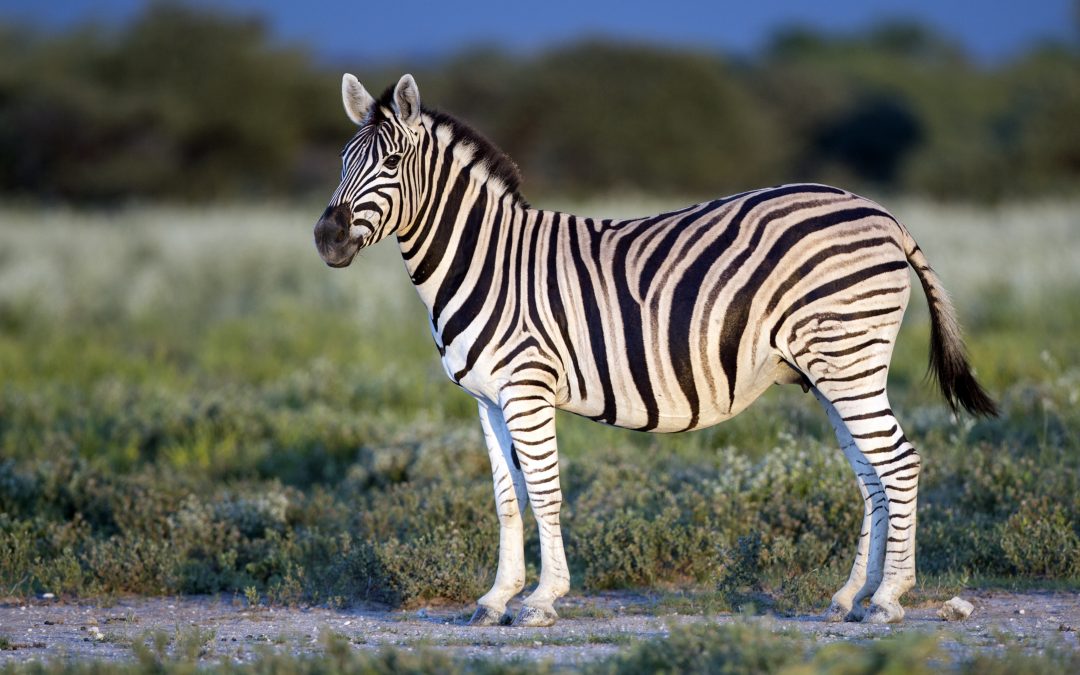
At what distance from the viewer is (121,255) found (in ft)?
61.8

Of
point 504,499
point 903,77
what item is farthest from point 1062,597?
point 903,77

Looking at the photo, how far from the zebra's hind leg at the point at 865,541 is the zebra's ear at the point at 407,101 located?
243 cm

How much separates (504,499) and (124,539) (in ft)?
9.47

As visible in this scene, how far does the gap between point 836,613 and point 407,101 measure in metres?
3.31

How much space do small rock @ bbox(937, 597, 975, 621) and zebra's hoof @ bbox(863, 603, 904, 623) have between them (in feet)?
0.93

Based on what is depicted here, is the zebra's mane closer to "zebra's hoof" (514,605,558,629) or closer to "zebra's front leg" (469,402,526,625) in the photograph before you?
"zebra's front leg" (469,402,526,625)

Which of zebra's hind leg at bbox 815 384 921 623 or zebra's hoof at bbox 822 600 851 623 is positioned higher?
zebra's hind leg at bbox 815 384 921 623

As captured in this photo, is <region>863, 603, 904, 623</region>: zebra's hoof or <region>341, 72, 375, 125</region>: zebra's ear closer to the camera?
<region>863, 603, 904, 623</region>: zebra's hoof

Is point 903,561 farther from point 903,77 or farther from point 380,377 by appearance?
point 903,77

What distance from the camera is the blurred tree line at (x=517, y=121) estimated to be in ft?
99.5

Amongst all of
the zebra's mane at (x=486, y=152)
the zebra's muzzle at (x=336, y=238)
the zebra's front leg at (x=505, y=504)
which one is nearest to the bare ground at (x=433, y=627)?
the zebra's front leg at (x=505, y=504)

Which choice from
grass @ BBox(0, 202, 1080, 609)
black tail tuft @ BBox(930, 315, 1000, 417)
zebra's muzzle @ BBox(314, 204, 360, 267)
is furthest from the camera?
grass @ BBox(0, 202, 1080, 609)

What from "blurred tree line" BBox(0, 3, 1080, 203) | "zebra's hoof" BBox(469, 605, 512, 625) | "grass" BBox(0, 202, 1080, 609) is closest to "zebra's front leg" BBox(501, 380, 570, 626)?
"zebra's hoof" BBox(469, 605, 512, 625)

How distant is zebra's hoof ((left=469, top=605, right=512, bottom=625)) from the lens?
611cm
